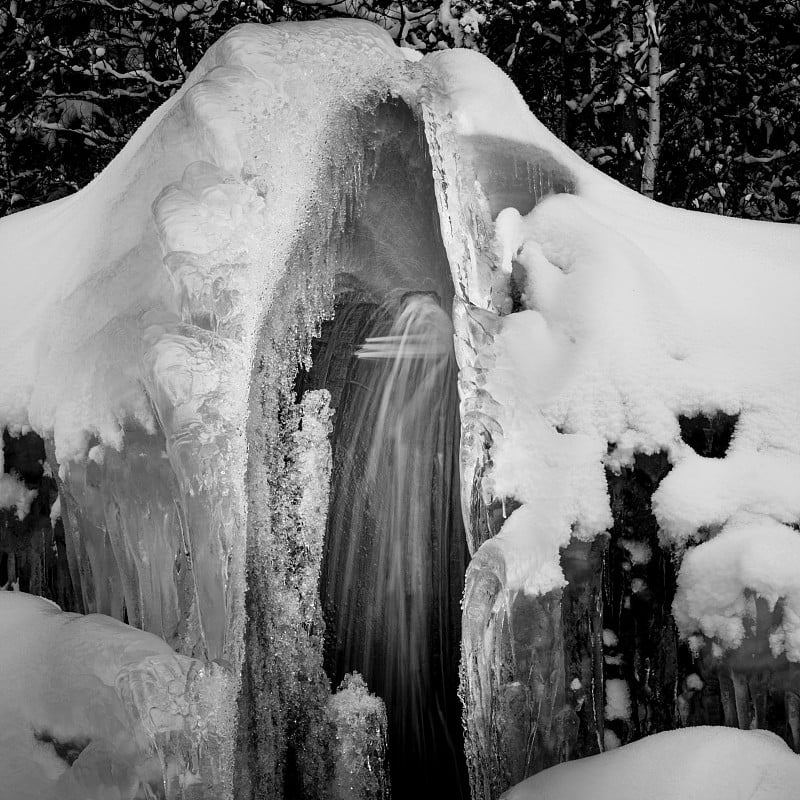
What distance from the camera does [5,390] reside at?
111 inches

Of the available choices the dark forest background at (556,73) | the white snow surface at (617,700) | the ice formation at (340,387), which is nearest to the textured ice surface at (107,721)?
the ice formation at (340,387)

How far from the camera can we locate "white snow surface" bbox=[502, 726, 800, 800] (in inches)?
64.7

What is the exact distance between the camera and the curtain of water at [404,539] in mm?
2584

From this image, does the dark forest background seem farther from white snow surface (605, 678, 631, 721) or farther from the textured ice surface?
the textured ice surface

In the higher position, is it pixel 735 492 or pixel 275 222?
pixel 275 222

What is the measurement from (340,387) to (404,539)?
54cm

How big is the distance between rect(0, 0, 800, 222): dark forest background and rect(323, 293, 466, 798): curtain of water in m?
4.60

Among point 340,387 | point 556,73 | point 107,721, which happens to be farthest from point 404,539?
point 556,73

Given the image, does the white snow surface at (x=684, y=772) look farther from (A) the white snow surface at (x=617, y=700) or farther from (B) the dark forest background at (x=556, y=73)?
(B) the dark forest background at (x=556, y=73)

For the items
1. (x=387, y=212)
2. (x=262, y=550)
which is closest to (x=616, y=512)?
(x=262, y=550)

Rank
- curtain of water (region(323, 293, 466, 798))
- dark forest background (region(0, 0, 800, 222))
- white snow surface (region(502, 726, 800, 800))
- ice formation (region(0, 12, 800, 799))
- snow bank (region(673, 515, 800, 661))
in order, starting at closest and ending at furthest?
white snow surface (region(502, 726, 800, 800)) < snow bank (region(673, 515, 800, 661)) < ice formation (region(0, 12, 800, 799)) < curtain of water (region(323, 293, 466, 798)) < dark forest background (region(0, 0, 800, 222))

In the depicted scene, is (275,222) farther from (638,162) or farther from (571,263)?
(638,162)

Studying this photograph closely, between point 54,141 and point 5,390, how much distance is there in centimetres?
611

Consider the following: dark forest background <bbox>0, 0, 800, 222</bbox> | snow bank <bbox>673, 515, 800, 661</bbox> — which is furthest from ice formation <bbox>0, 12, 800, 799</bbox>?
dark forest background <bbox>0, 0, 800, 222</bbox>
